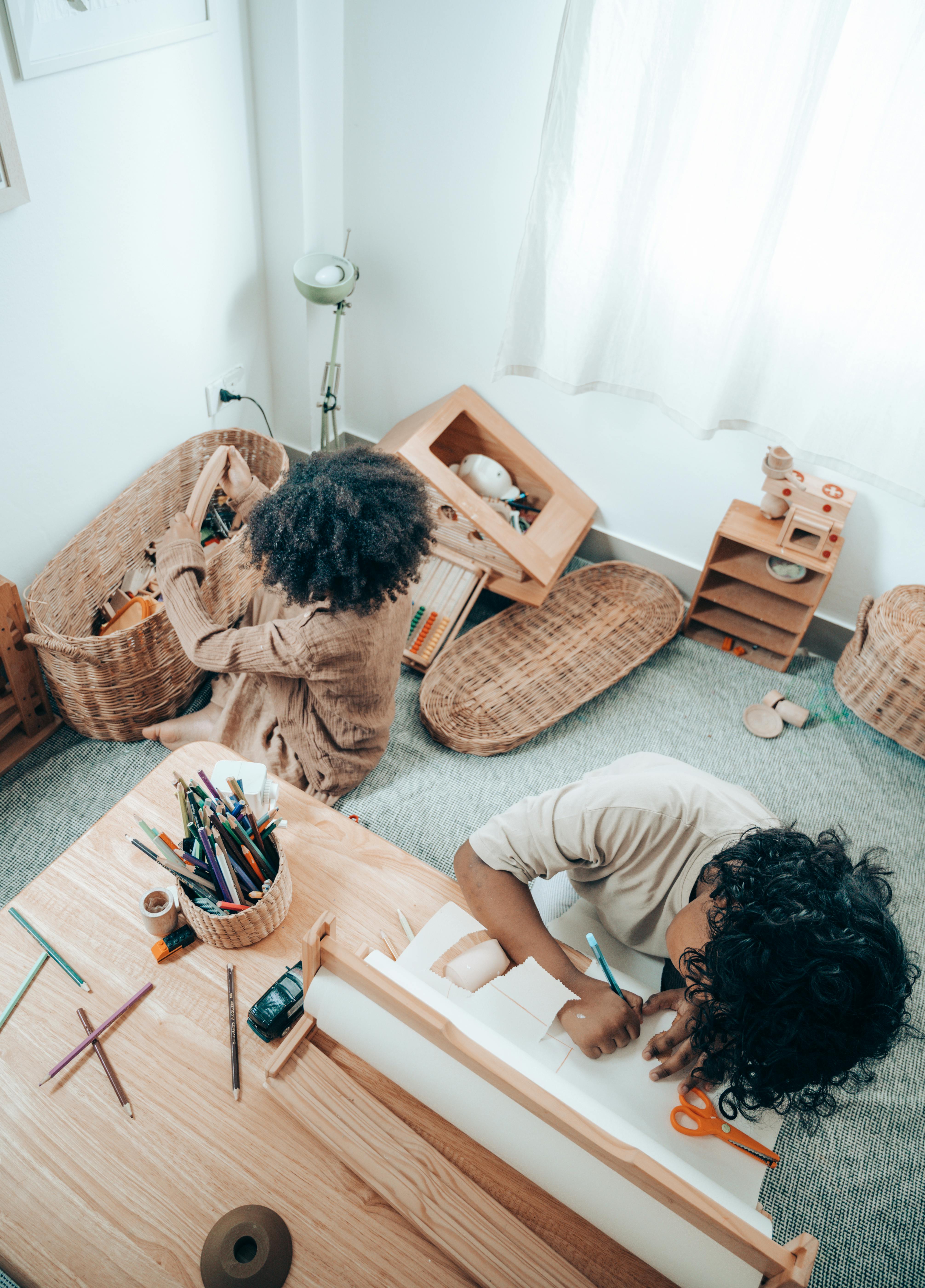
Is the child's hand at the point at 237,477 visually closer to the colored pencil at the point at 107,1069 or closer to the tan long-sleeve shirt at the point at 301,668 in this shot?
the tan long-sleeve shirt at the point at 301,668

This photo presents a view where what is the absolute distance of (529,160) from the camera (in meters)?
2.20

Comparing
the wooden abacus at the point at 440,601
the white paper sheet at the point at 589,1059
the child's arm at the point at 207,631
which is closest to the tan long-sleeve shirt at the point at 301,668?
the child's arm at the point at 207,631

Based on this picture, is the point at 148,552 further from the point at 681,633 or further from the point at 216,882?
the point at 681,633

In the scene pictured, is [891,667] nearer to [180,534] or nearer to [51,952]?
[180,534]

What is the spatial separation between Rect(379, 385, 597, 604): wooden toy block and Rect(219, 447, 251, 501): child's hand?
59 centimetres

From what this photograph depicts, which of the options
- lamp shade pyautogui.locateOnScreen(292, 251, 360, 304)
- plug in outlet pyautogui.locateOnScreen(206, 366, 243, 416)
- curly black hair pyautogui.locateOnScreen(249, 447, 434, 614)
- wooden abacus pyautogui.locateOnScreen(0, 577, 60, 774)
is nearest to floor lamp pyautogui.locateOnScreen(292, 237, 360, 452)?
lamp shade pyautogui.locateOnScreen(292, 251, 360, 304)

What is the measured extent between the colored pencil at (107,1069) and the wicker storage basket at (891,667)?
6.92 feet

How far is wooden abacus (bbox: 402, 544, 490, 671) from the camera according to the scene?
2.49 meters

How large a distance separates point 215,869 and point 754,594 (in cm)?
208

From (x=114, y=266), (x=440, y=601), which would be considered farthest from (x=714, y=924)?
(x=114, y=266)

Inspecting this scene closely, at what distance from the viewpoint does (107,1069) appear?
99cm

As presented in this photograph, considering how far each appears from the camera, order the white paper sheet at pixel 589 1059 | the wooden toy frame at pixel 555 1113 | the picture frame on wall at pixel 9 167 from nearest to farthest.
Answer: the wooden toy frame at pixel 555 1113 < the white paper sheet at pixel 589 1059 < the picture frame on wall at pixel 9 167

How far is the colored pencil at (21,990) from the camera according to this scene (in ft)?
3.34

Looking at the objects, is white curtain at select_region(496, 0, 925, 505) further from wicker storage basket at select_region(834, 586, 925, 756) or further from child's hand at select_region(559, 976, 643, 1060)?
child's hand at select_region(559, 976, 643, 1060)
